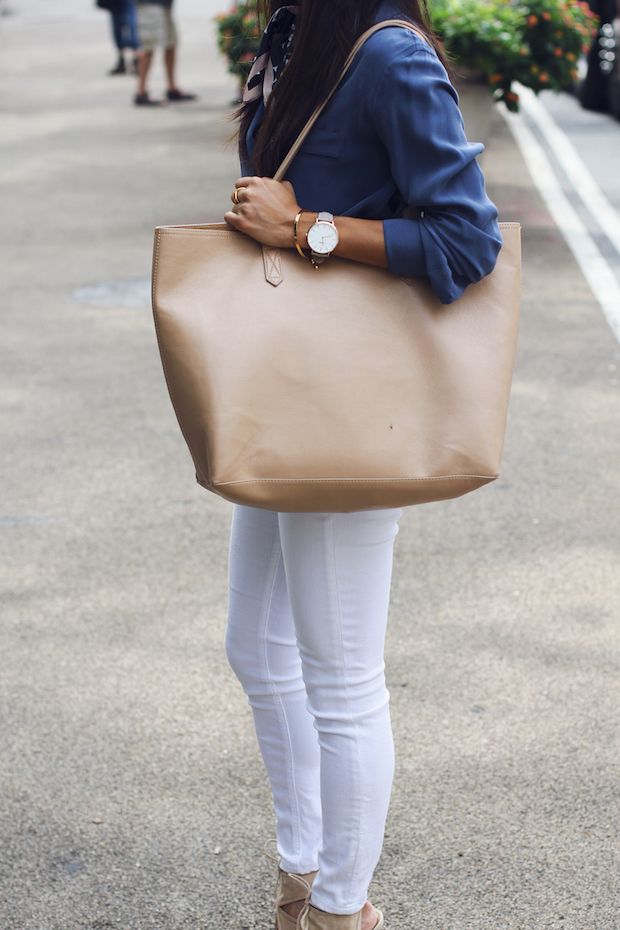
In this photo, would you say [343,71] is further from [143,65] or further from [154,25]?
[143,65]

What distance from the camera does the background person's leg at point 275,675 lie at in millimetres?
1974

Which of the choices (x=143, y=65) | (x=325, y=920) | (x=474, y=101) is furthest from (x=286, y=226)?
(x=143, y=65)

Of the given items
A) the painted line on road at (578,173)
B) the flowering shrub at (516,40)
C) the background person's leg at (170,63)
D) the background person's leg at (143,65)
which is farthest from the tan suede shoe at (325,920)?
the background person's leg at (170,63)

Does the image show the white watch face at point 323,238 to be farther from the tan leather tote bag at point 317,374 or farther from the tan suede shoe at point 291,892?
the tan suede shoe at point 291,892

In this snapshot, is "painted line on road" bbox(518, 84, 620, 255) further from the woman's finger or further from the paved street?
the woman's finger

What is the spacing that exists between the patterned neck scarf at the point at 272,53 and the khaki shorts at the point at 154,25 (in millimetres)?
12710

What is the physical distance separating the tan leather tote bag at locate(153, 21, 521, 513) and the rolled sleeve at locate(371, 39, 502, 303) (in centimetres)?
5

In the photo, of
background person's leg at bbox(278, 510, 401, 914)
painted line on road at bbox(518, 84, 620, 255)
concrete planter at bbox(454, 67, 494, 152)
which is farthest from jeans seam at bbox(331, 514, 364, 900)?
concrete planter at bbox(454, 67, 494, 152)

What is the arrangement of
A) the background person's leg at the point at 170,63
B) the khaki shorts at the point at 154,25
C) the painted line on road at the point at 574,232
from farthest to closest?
the background person's leg at the point at 170,63, the khaki shorts at the point at 154,25, the painted line on road at the point at 574,232

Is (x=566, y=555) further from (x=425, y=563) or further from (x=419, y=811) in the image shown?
(x=419, y=811)

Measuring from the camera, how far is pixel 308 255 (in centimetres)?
162

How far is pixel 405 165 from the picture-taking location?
1.56 meters

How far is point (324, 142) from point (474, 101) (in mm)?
7532

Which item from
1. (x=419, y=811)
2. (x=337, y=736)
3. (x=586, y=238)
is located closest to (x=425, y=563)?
(x=419, y=811)
